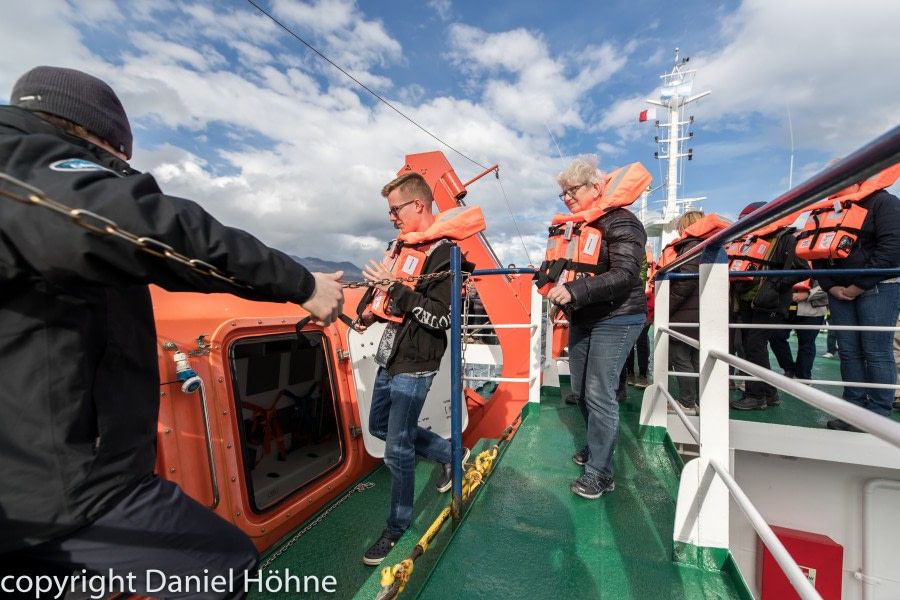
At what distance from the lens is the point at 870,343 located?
2.99 meters

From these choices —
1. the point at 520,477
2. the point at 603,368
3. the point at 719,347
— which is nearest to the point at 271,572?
the point at 520,477

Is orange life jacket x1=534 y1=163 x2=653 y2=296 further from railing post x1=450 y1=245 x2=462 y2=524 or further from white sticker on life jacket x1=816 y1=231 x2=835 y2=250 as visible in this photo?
white sticker on life jacket x1=816 y1=231 x2=835 y2=250

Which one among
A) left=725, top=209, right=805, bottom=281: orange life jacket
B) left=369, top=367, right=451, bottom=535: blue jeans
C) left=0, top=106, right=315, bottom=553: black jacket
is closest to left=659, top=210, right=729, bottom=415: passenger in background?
left=725, top=209, right=805, bottom=281: orange life jacket

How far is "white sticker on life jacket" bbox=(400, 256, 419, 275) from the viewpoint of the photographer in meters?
2.14

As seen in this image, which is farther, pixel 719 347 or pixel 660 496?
pixel 660 496

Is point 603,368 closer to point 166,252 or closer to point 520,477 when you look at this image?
point 520,477

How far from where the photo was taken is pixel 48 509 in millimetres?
842

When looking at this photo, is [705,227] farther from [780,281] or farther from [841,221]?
[841,221]

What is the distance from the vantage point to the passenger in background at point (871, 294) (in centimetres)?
288

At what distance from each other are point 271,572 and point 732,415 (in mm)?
4149

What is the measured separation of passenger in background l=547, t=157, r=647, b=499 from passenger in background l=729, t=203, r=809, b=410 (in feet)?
6.06

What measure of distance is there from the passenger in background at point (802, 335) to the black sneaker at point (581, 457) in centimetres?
275

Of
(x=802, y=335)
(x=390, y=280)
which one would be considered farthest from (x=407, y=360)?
(x=802, y=335)

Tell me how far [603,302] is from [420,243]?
0.99 m
